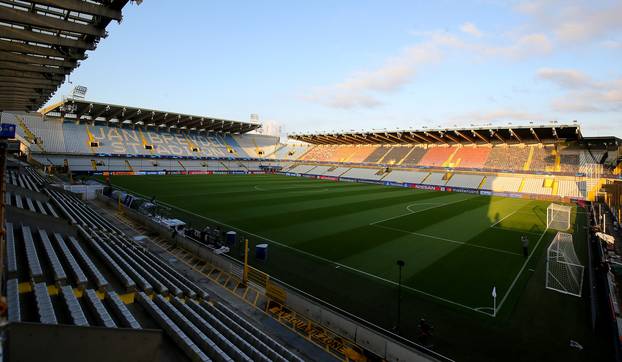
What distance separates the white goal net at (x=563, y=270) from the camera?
13.2m

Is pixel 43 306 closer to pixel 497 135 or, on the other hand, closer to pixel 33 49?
pixel 33 49

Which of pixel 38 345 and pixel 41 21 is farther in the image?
pixel 41 21

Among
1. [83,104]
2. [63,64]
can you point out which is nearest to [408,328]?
[63,64]

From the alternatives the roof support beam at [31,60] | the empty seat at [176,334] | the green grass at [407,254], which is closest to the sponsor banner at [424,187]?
the green grass at [407,254]

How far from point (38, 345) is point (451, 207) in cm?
3253

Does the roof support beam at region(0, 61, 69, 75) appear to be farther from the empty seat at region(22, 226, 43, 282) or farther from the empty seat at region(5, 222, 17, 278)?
the empty seat at region(5, 222, 17, 278)

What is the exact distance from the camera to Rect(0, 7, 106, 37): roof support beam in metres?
9.81

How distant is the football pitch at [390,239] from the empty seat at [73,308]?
25.8ft

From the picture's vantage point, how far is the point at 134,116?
6031 cm

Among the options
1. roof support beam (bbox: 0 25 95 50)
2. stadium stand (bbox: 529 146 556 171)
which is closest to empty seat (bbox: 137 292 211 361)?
roof support beam (bbox: 0 25 95 50)

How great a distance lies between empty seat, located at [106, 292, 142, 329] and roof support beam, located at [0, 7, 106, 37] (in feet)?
31.3

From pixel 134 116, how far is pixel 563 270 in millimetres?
66683

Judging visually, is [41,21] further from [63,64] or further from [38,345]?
[38,345]

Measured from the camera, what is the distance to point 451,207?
3142cm
